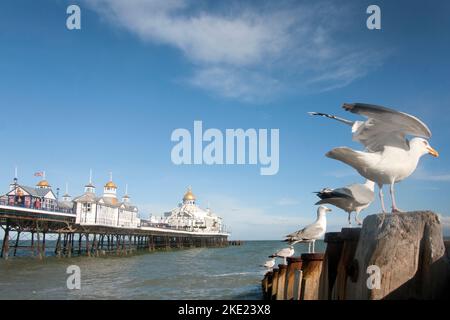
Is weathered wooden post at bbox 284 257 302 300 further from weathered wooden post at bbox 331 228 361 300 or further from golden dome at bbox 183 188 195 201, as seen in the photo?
golden dome at bbox 183 188 195 201

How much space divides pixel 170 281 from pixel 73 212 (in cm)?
2898

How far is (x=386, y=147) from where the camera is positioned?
5273 millimetres

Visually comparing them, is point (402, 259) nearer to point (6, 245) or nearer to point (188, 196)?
point (6, 245)

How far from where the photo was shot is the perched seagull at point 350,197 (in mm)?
7398

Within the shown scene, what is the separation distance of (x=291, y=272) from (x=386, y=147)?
4505 mm

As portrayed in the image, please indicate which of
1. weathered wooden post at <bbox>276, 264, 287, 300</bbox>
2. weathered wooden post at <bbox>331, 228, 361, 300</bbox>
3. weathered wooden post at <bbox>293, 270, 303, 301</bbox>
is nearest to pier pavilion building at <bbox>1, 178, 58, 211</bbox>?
weathered wooden post at <bbox>276, 264, 287, 300</bbox>

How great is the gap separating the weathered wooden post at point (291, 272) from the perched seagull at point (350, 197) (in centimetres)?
153

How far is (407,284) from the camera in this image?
10.5ft

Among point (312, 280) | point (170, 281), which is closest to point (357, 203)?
point (312, 280)

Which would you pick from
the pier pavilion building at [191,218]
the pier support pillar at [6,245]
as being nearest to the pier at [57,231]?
the pier support pillar at [6,245]

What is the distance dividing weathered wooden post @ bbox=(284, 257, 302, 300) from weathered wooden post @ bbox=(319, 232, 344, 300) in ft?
13.2

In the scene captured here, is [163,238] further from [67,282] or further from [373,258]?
[373,258]

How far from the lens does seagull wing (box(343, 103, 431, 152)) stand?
15.8 ft

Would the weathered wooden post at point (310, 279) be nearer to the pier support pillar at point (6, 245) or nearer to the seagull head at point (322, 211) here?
the seagull head at point (322, 211)
